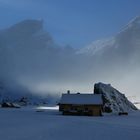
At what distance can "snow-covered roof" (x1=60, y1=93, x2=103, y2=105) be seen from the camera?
260 ft

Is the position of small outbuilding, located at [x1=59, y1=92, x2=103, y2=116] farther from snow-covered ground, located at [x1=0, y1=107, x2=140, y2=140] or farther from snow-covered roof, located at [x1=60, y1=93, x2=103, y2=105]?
snow-covered ground, located at [x1=0, y1=107, x2=140, y2=140]

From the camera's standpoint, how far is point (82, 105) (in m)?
78.9

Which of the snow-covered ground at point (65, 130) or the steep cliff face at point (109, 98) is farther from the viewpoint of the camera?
the steep cliff face at point (109, 98)

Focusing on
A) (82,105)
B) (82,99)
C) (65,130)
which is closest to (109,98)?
(82,99)

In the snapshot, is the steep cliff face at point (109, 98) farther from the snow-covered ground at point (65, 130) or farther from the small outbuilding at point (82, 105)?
the snow-covered ground at point (65, 130)

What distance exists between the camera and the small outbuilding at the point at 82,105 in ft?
254

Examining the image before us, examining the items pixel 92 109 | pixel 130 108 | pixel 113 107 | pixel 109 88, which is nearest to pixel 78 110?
pixel 92 109

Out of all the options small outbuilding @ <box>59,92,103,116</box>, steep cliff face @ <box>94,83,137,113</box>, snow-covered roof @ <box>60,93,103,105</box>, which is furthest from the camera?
steep cliff face @ <box>94,83,137,113</box>

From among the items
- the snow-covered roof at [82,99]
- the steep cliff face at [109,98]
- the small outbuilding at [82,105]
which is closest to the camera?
the small outbuilding at [82,105]

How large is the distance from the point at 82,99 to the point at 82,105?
242 cm

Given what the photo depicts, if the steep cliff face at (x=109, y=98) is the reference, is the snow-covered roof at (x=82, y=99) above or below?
below

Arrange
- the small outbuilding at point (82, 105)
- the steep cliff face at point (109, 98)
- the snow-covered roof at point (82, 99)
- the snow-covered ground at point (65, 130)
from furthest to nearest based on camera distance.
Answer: the steep cliff face at point (109, 98) → the snow-covered roof at point (82, 99) → the small outbuilding at point (82, 105) → the snow-covered ground at point (65, 130)

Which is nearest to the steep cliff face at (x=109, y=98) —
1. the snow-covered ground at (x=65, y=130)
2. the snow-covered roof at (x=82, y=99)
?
the snow-covered roof at (x=82, y=99)

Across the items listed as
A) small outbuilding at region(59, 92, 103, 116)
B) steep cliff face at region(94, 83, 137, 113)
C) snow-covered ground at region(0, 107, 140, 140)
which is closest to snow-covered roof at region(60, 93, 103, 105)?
small outbuilding at region(59, 92, 103, 116)
